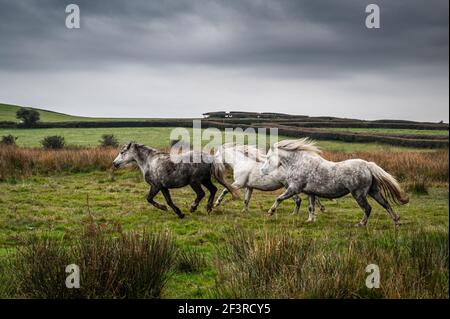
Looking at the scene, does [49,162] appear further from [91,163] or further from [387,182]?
[387,182]

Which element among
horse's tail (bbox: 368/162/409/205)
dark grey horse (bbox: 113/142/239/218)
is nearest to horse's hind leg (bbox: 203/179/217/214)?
dark grey horse (bbox: 113/142/239/218)

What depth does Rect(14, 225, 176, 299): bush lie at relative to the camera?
5.68 metres

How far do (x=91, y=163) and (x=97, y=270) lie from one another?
16.9m

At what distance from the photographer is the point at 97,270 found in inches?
226

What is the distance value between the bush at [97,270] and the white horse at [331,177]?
5.80 m

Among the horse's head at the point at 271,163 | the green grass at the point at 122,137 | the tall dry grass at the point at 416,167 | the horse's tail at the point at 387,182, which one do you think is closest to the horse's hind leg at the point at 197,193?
the horse's head at the point at 271,163

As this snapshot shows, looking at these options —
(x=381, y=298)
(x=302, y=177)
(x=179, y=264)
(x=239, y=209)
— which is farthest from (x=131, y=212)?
(x=381, y=298)

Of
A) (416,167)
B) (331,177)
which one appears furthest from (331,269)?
(416,167)

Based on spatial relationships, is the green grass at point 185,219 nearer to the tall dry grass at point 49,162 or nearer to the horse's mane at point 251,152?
the horse's mane at point 251,152

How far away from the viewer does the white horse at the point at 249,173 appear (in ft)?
42.4

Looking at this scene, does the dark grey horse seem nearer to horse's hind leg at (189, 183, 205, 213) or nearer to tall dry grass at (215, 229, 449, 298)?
horse's hind leg at (189, 183, 205, 213)

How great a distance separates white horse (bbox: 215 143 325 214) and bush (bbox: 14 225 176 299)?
262 inches
